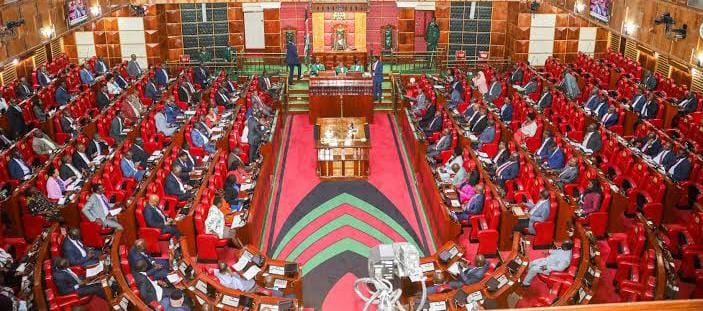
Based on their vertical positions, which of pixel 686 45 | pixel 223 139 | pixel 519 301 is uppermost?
pixel 686 45

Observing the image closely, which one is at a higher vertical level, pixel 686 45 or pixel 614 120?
pixel 686 45

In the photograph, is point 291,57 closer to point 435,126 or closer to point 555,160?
point 435,126

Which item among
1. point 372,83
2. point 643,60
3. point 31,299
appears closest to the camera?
point 31,299

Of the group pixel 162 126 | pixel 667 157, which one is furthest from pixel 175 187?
pixel 667 157

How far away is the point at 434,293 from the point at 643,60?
595 inches

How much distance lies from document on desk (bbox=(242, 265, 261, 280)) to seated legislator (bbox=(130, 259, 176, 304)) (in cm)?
102

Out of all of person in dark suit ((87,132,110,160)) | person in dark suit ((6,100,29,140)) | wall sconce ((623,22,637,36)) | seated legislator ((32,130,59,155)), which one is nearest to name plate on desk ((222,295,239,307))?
person in dark suit ((87,132,110,160))

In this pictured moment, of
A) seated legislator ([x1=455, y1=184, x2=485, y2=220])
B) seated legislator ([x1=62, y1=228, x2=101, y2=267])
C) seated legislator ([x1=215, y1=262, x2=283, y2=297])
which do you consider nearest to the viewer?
seated legislator ([x1=215, y1=262, x2=283, y2=297])

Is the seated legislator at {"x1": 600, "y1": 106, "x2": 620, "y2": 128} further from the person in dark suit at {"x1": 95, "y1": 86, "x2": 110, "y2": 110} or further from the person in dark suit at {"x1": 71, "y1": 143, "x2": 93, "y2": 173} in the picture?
the person in dark suit at {"x1": 95, "y1": 86, "x2": 110, "y2": 110}

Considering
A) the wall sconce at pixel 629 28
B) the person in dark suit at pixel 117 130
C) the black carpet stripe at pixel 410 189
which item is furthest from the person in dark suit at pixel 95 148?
the wall sconce at pixel 629 28

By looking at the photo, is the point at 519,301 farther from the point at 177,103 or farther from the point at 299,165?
the point at 177,103

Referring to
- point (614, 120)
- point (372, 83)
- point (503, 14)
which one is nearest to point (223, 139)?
point (372, 83)

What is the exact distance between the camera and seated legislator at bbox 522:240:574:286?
29.1ft

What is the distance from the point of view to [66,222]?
10.6 m
